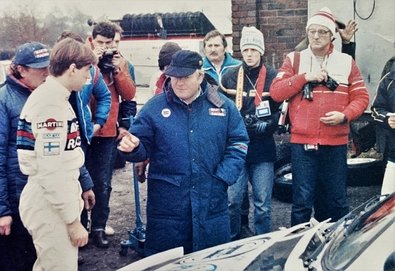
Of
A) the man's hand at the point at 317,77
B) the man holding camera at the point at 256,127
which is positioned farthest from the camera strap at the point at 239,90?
the man's hand at the point at 317,77

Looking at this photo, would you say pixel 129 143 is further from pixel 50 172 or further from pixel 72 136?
pixel 50 172

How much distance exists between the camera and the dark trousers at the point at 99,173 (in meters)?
5.37

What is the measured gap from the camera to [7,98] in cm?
373

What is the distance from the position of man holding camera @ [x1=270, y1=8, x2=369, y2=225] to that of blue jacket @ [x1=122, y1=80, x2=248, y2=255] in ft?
3.40

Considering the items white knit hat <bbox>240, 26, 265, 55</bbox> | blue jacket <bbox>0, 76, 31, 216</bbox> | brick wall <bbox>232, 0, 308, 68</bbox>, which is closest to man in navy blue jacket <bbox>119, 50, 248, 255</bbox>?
blue jacket <bbox>0, 76, 31, 216</bbox>

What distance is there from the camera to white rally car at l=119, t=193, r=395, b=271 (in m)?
2.54

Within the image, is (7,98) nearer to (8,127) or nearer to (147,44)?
(8,127)

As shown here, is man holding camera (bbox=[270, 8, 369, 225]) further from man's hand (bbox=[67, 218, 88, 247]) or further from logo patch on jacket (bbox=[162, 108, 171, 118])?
man's hand (bbox=[67, 218, 88, 247])

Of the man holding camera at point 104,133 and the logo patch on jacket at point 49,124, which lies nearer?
the logo patch on jacket at point 49,124

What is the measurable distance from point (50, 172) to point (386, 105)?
293 centimetres

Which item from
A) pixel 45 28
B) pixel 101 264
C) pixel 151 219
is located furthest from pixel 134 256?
pixel 45 28

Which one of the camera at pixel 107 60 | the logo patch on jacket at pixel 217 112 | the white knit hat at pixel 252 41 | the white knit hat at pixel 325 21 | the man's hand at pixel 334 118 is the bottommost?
the man's hand at pixel 334 118

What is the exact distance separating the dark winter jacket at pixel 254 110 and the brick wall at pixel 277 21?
2826 millimetres

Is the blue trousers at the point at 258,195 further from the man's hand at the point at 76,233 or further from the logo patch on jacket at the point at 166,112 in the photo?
the man's hand at the point at 76,233
